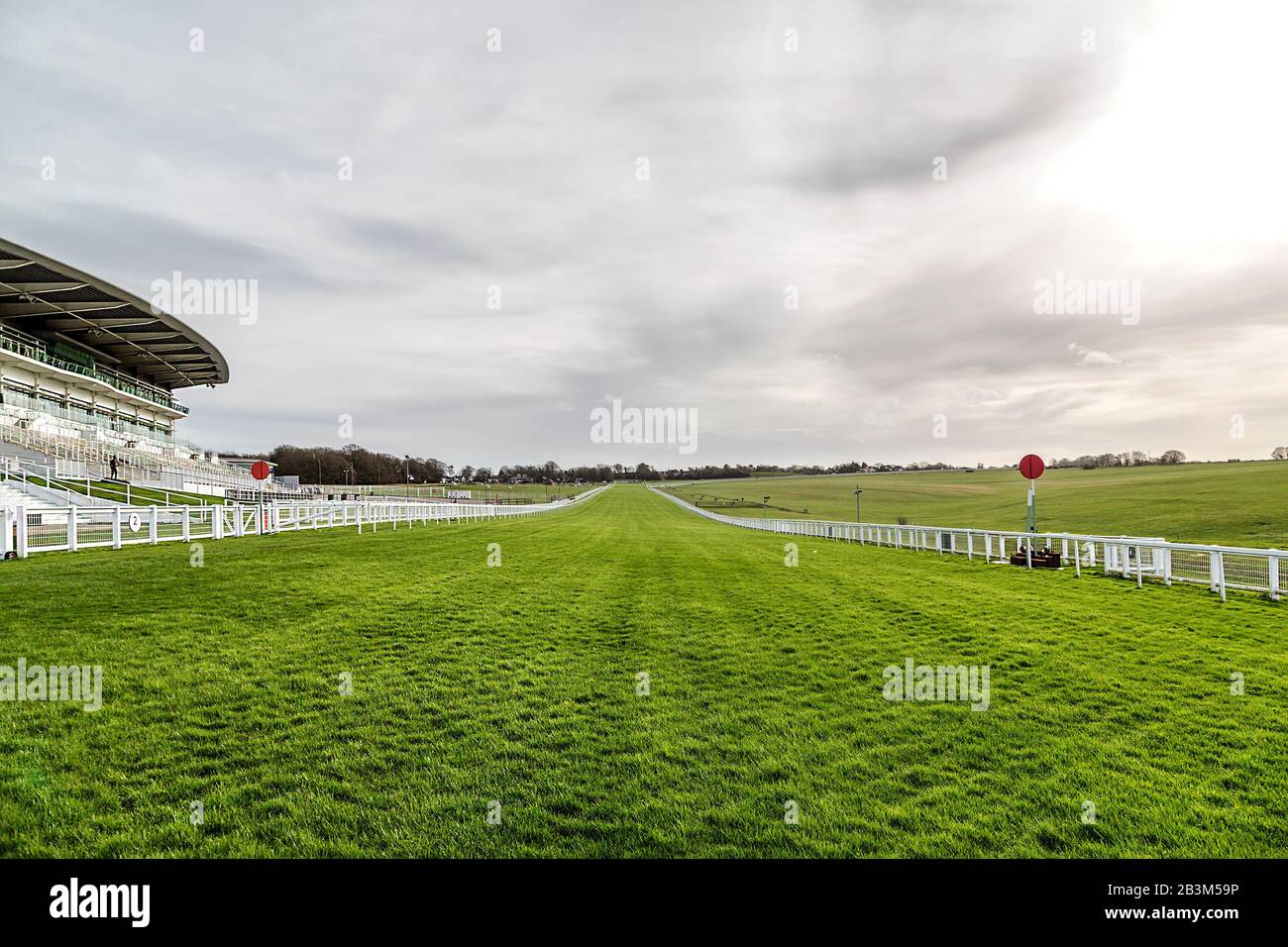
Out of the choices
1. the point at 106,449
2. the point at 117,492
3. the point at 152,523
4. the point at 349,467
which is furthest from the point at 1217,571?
the point at 349,467

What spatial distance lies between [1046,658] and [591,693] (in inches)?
241

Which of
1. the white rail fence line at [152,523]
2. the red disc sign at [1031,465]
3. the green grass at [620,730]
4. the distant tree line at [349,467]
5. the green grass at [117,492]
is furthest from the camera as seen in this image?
the distant tree line at [349,467]

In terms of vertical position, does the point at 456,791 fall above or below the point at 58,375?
below

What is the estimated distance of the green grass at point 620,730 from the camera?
3.85 meters

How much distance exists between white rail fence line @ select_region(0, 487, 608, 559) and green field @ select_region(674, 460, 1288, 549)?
50.0 meters

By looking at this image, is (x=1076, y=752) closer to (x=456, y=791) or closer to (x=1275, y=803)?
(x=1275, y=803)

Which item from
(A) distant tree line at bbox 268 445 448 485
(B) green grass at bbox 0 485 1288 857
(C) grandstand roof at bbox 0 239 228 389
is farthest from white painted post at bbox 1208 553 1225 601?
(A) distant tree line at bbox 268 445 448 485

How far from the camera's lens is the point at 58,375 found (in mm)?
56625

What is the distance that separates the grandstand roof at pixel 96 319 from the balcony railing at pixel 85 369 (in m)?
2.26

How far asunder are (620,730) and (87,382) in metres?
78.0

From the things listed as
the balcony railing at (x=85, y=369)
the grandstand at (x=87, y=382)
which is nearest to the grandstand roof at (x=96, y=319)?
the grandstand at (x=87, y=382)

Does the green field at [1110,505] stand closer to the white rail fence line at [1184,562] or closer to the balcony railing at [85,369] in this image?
the white rail fence line at [1184,562]

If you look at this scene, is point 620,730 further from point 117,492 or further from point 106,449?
point 106,449
